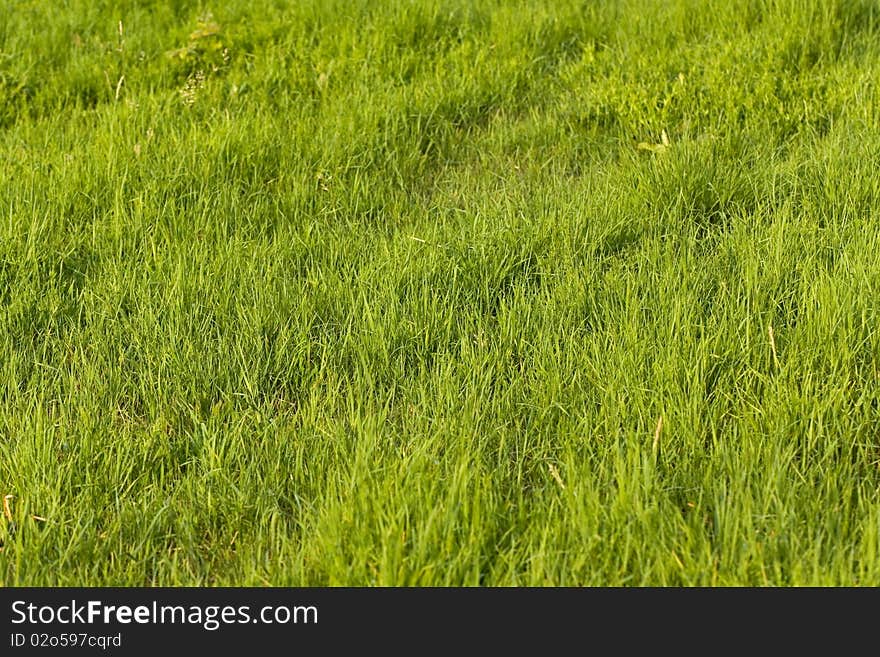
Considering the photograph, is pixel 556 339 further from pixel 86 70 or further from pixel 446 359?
pixel 86 70

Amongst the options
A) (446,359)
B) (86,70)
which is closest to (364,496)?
(446,359)

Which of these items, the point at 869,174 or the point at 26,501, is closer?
the point at 26,501

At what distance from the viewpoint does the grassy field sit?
2.23m

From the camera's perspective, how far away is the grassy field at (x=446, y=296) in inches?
87.7

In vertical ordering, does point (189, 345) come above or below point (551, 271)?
below

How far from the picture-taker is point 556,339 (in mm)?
2822

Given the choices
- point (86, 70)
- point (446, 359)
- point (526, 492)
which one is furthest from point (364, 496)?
point (86, 70)

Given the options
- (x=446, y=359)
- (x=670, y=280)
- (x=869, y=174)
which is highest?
(x=869, y=174)

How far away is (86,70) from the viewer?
15.7 ft

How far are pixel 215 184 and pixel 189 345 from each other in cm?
112

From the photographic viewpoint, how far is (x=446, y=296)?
3.04 metres
